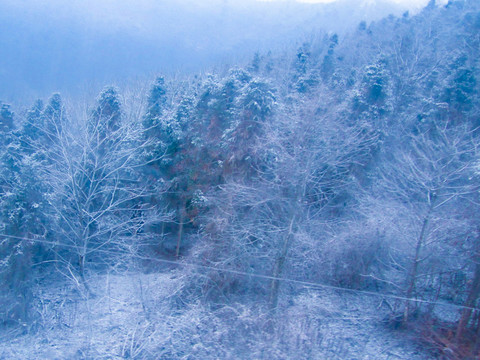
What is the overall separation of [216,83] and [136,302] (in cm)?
713

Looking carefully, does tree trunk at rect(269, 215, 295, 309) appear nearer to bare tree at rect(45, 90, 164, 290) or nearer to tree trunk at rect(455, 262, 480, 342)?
tree trunk at rect(455, 262, 480, 342)

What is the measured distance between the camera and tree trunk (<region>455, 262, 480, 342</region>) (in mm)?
5801

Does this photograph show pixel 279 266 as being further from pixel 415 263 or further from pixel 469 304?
pixel 469 304

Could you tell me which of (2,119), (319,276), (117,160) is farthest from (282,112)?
(2,119)

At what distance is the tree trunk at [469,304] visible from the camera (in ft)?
19.0

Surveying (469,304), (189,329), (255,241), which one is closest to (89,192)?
(255,241)

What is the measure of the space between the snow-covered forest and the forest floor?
38 mm

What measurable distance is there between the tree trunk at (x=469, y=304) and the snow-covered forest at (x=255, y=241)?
0.05m

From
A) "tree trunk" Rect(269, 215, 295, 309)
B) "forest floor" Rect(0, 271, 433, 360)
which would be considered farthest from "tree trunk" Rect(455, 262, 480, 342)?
"tree trunk" Rect(269, 215, 295, 309)

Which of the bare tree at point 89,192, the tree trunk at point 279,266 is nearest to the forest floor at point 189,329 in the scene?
the tree trunk at point 279,266

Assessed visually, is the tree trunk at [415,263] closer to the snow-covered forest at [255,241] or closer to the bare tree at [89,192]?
the snow-covered forest at [255,241]

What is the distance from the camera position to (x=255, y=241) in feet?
27.3

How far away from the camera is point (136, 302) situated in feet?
24.9

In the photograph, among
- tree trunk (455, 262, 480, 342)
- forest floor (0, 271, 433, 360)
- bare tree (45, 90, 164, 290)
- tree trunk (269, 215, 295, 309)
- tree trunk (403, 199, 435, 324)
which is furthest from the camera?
A: bare tree (45, 90, 164, 290)
